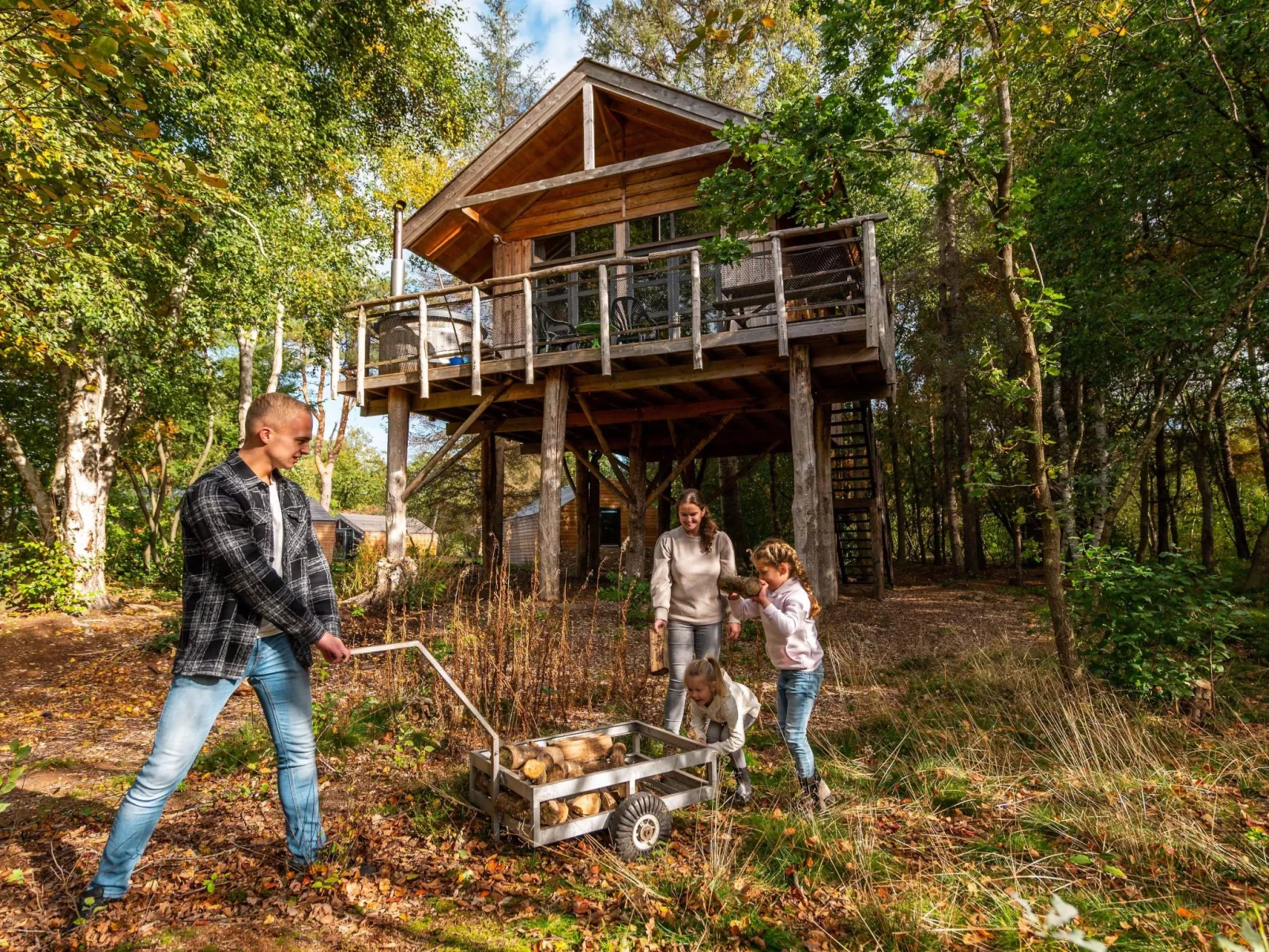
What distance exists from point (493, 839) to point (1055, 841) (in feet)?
8.69

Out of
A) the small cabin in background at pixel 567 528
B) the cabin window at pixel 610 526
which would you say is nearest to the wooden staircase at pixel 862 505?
the small cabin in background at pixel 567 528

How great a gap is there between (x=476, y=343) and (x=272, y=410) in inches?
279

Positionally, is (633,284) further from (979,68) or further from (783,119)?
(979,68)

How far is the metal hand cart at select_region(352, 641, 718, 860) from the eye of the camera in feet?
9.54

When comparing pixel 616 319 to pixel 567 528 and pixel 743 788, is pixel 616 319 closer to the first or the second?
pixel 743 788

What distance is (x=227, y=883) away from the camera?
2.84 m

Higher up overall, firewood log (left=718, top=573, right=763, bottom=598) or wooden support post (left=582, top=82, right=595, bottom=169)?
wooden support post (left=582, top=82, right=595, bottom=169)

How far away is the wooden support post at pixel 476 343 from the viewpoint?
9.51 m

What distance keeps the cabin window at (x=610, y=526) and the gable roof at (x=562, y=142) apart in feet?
47.1

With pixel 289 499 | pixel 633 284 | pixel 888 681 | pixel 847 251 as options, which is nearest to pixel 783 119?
pixel 289 499

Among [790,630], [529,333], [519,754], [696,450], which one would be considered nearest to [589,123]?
[529,333]

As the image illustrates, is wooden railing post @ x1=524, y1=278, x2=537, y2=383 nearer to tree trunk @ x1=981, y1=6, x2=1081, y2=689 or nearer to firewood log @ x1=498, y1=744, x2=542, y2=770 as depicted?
tree trunk @ x1=981, y1=6, x2=1081, y2=689

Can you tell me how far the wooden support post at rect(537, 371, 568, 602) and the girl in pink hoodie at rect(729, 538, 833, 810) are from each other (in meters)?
6.17

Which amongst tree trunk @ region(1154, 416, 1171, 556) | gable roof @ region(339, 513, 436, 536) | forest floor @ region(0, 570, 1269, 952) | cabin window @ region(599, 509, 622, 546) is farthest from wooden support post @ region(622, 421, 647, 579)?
gable roof @ region(339, 513, 436, 536)
